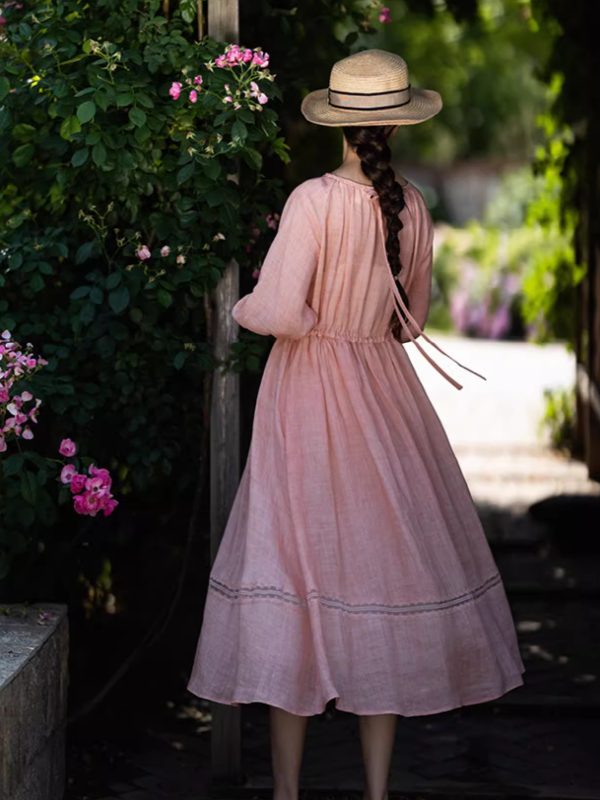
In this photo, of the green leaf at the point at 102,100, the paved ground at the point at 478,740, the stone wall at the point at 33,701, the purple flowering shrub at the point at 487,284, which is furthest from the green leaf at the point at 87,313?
the purple flowering shrub at the point at 487,284

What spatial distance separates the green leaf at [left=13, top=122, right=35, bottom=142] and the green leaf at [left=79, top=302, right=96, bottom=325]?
1.89 ft

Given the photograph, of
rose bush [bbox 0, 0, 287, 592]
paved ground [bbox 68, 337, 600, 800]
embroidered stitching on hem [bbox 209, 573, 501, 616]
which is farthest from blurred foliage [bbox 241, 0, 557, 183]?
paved ground [bbox 68, 337, 600, 800]

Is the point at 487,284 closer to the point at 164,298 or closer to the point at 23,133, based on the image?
the point at 23,133

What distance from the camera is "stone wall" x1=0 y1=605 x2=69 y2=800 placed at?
3021mm

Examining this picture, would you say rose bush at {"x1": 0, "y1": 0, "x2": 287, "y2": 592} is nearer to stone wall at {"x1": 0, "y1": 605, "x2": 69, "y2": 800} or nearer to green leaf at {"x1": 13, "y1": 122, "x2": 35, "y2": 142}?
green leaf at {"x1": 13, "y1": 122, "x2": 35, "y2": 142}

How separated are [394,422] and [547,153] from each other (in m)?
5.24

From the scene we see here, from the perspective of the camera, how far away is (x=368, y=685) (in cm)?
324

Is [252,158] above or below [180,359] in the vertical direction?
above

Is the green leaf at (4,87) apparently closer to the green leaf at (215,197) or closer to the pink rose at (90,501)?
the green leaf at (215,197)

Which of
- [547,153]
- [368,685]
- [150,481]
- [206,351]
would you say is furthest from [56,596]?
[547,153]

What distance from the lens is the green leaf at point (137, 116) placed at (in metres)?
3.46

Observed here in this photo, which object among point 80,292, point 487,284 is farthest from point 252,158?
point 487,284

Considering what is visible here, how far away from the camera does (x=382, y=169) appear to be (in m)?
3.27

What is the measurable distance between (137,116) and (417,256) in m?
0.81
